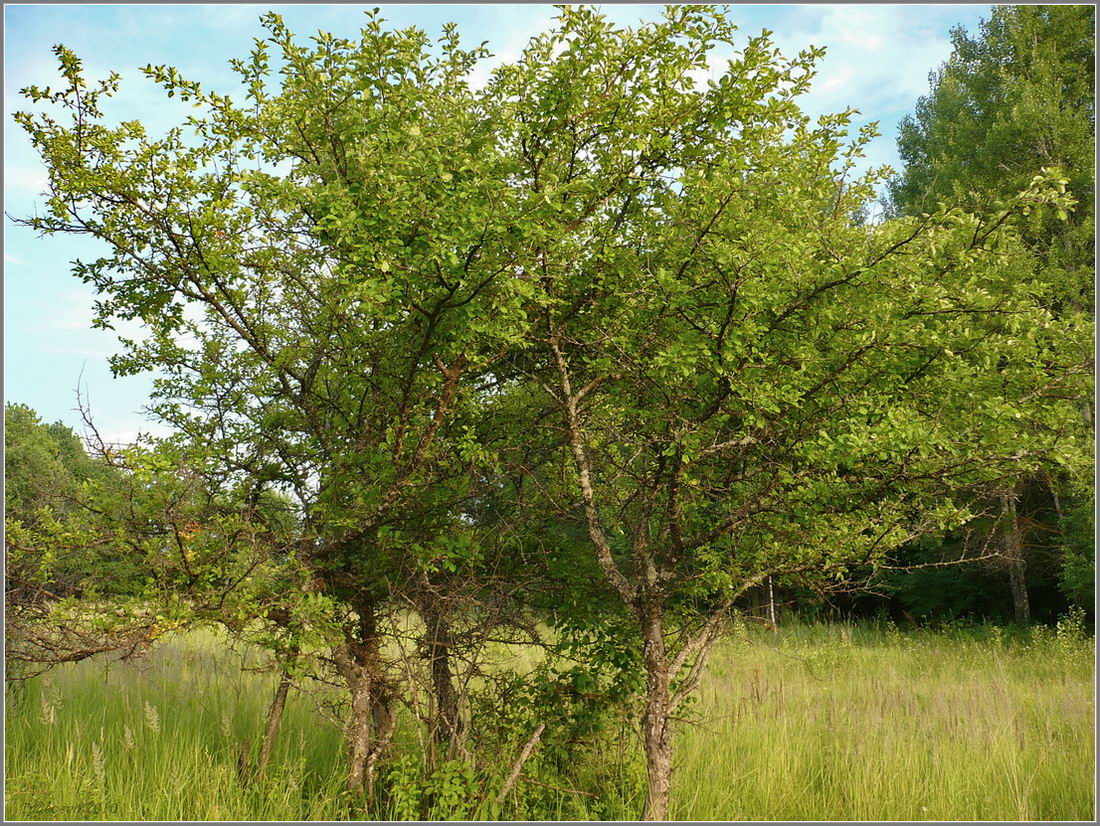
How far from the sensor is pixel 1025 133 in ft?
51.2

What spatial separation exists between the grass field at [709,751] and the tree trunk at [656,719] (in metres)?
0.54

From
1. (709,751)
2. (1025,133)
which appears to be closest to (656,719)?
(709,751)

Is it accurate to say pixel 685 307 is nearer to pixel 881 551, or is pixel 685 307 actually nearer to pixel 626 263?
pixel 626 263

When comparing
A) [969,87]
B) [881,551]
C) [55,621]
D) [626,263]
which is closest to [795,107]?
[626,263]

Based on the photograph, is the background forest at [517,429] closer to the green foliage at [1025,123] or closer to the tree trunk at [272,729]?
the tree trunk at [272,729]

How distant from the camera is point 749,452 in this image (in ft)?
18.1

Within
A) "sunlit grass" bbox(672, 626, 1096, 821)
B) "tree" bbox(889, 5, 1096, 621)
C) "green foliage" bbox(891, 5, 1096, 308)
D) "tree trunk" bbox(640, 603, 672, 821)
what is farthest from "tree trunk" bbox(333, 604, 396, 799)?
"green foliage" bbox(891, 5, 1096, 308)

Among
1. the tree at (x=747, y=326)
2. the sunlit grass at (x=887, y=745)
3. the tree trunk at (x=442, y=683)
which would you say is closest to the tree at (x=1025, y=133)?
the sunlit grass at (x=887, y=745)

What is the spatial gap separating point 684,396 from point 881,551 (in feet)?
5.24

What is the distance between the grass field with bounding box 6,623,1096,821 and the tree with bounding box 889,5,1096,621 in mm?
6717

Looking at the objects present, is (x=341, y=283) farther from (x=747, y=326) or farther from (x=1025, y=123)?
(x=1025, y=123)

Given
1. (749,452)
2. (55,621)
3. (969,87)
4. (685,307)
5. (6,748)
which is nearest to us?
(55,621)

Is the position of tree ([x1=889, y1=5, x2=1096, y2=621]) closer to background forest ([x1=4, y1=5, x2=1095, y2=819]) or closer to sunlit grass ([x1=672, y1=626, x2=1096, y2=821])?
sunlit grass ([x1=672, y1=626, x2=1096, y2=821])

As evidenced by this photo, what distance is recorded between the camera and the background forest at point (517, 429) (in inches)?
177
